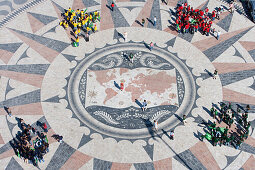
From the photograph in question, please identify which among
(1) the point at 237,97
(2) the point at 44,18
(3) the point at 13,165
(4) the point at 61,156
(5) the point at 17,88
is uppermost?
(2) the point at 44,18

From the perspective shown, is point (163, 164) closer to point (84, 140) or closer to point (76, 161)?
point (84, 140)

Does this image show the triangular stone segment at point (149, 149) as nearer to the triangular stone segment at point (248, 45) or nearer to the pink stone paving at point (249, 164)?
the pink stone paving at point (249, 164)

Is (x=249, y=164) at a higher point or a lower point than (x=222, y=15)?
lower

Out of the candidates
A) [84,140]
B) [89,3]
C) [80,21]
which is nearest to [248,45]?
[80,21]

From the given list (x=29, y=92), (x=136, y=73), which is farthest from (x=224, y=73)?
(x=29, y=92)

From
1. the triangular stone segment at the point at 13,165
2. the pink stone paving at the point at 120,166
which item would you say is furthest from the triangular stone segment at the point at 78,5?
the pink stone paving at the point at 120,166
